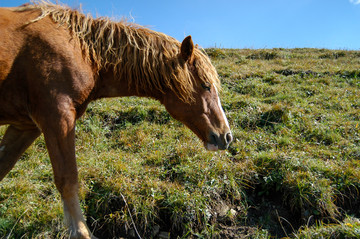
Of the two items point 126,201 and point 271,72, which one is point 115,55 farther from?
point 271,72

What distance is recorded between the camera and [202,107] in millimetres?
3086

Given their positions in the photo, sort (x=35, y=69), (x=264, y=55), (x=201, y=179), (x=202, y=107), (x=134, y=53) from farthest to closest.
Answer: (x=264, y=55) → (x=201, y=179) → (x=202, y=107) → (x=134, y=53) → (x=35, y=69)

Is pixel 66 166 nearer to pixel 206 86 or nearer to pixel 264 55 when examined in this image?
pixel 206 86

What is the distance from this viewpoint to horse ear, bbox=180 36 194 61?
2924mm

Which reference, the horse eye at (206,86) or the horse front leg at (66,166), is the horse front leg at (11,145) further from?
the horse eye at (206,86)

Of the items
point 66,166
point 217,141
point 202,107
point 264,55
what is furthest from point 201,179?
point 264,55

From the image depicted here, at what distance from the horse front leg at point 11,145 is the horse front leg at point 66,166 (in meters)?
0.85

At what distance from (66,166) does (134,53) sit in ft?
4.40

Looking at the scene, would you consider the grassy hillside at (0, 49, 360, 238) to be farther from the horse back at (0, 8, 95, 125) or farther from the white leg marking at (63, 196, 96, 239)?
the horse back at (0, 8, 95, 125)

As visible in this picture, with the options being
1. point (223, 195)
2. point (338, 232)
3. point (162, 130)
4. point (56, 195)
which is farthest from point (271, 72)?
point (56, 195)

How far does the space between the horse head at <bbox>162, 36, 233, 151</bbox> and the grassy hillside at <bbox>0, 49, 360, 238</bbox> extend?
0.74 meters

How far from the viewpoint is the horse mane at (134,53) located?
2867mm

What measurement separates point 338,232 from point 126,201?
217cm

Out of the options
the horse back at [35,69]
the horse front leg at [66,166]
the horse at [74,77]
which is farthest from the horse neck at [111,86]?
the horse front leg at [66,166]
